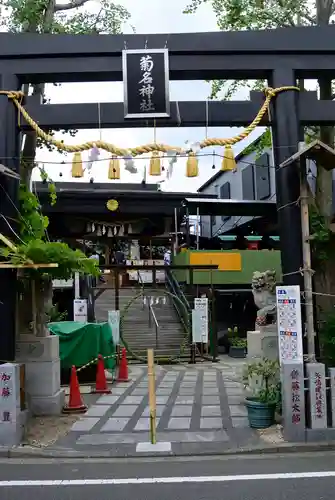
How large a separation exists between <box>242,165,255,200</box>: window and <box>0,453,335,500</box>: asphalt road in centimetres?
2264

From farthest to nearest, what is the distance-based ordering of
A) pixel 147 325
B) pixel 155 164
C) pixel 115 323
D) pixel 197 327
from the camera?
1. pixel 147 325
2. pixel 197 327
3. pixel 115 323
4. pixel 155 164

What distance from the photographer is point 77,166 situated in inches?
375

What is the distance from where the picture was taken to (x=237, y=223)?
30797 millimetres

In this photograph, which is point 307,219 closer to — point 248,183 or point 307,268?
point 307,268

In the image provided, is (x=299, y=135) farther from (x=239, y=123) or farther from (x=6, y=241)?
(x=6, y=241)

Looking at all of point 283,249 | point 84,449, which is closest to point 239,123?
point 283,249

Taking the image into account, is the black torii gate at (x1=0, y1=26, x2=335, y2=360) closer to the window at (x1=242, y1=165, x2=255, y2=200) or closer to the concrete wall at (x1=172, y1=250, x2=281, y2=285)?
the concrete wall at (x1=172, y1=250, x2=281, y2=285)

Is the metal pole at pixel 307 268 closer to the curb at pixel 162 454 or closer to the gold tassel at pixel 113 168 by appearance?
the curb at pixel 162 454

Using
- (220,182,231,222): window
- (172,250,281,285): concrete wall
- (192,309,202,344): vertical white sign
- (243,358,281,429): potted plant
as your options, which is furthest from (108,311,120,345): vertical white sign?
(220,182,231,222): window

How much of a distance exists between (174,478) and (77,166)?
5370 mm

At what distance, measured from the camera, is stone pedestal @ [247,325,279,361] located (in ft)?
36.7

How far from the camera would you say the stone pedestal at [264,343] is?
1120 centimetres

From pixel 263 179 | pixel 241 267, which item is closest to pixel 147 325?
pixel 241 267

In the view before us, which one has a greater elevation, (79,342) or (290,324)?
(290,324)
